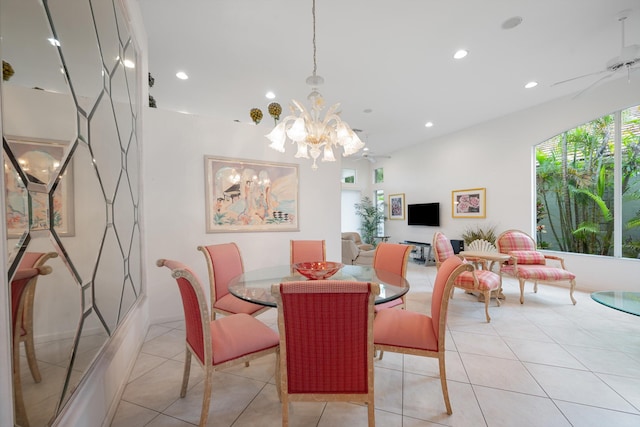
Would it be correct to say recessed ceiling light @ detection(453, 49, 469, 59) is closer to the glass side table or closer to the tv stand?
the glass side table

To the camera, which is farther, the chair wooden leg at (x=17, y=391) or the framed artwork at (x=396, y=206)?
the framed artwork at (x=396, y=206)

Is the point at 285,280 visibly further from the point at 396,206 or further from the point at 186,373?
the point at 396,206

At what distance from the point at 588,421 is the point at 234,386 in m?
2.19

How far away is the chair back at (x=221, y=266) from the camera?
2281 millimetres

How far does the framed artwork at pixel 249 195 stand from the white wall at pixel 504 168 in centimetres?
403

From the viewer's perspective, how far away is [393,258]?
2535 mm

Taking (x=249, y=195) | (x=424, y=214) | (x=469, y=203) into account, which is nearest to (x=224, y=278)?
(x=249, y=195)

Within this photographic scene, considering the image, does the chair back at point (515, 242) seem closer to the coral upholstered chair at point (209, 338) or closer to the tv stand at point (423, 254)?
the tv stand at point (423, 254)

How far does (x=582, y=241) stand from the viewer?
4.27m

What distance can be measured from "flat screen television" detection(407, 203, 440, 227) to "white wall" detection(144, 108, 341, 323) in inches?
180

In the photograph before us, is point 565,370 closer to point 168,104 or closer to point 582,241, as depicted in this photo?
point 582,241

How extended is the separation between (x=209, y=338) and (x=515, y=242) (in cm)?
465

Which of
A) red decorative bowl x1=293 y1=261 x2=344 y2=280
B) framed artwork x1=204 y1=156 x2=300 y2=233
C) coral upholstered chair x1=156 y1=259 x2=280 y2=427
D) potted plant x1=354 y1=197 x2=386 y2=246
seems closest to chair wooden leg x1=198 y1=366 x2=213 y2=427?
coral upholstered chair x1=156 y1=259 x2=280 y2=427

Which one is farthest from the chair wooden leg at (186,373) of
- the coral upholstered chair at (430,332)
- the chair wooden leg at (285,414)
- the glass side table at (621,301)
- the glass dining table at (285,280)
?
the glass side table at (621,301)
